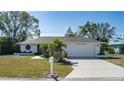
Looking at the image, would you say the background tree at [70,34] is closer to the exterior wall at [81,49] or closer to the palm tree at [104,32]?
the exterior wall at [81,49]

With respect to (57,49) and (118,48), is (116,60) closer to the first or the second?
(57,49)

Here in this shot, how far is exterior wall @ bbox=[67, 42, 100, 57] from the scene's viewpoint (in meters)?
28.5

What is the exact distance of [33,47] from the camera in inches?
1118

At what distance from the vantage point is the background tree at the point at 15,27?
23.2m

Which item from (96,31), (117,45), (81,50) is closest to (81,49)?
(81,50)

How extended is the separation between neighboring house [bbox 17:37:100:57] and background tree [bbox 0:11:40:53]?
5.60 ft

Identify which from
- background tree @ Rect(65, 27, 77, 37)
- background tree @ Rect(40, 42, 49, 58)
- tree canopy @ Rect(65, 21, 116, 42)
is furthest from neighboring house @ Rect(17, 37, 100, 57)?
background tree @ Rect(40, 42, 49, 58)

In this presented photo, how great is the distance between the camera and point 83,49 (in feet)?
95.1

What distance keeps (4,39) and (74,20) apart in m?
7.39

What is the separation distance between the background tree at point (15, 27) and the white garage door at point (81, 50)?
447 cm

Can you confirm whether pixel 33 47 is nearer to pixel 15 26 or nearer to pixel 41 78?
pixel 15 26

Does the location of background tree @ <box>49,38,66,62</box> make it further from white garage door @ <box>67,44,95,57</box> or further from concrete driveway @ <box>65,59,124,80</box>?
concrete driveway @ <box>65,59,124,80</box>

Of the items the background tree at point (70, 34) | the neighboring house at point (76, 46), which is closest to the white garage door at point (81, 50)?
the neighboring house at point (76, 46)
